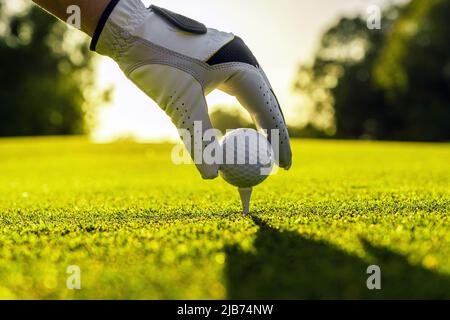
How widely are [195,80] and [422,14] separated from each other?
Result: 125ft

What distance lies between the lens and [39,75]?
136 ft

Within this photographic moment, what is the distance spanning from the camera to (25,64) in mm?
40781

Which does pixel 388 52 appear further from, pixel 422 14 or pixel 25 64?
pixel 25 64

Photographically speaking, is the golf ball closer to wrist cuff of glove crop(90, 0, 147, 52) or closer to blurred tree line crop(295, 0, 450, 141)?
wrist cuff of glove crop(90, 0, 147, 52)

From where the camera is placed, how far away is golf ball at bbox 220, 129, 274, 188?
2.97m

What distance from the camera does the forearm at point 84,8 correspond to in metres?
2.84

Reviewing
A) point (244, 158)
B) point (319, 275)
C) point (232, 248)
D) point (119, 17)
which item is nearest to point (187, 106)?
point (244, 158)

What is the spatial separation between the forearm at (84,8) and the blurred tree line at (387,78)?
36.1 metres

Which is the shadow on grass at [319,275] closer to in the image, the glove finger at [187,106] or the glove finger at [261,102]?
the glove finger at [187,106]

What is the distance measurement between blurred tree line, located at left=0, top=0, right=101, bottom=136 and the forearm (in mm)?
39187

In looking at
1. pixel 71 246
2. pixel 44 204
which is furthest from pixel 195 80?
pixel 44 204

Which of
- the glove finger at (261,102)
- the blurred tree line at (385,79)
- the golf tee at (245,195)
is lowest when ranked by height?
the golf tee at (245,195)

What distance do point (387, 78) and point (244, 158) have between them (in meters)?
36.5

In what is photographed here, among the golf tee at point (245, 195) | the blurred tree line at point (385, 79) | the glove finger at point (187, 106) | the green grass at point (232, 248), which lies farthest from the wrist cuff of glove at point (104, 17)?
the blurred tree line at point (385, 79)
